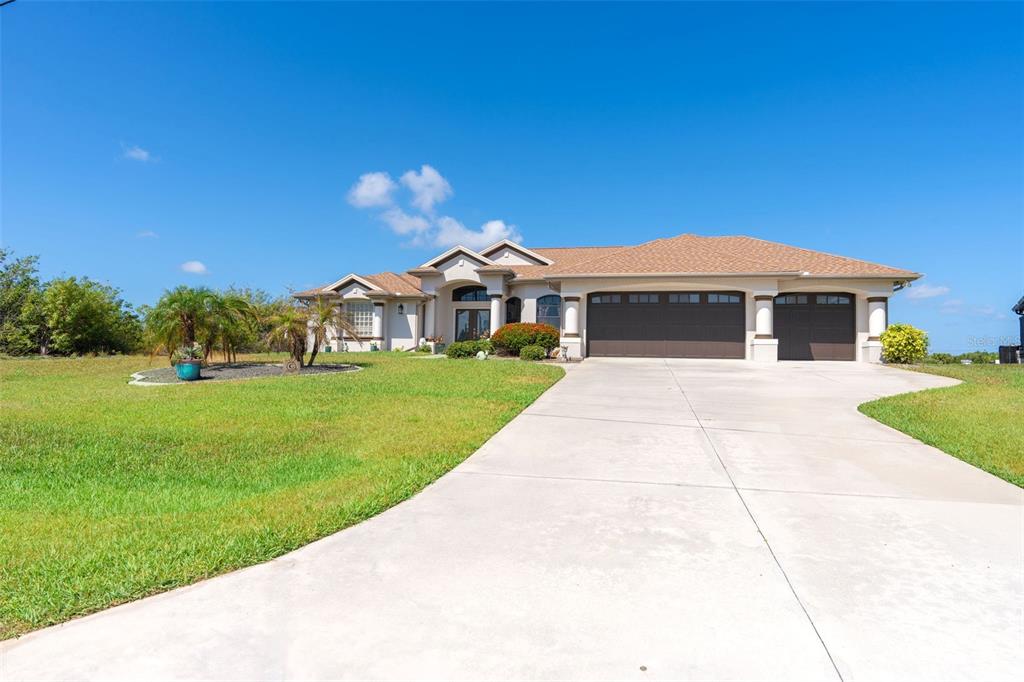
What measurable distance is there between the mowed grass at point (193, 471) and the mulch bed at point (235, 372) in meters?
2.20

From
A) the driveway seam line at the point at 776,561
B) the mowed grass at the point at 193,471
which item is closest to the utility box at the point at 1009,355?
the mowed grass at the point at 193,471

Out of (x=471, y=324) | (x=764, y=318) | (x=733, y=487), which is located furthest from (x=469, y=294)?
(x=733, y=487)

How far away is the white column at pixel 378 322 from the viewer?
95.6ft

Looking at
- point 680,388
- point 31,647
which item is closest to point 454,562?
point 31,647

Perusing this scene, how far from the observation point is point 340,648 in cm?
264

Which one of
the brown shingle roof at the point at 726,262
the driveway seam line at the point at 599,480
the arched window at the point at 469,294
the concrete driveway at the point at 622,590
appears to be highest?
the brown shingle roof at the point at 726,262

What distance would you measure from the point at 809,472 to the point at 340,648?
17.1 feet

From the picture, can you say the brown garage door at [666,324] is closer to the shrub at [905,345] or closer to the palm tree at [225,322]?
the shrub at [905,345]

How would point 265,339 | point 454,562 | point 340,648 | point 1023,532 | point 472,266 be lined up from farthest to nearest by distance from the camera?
point 472,266 → point 265,339 → point 1023,532 → point 454,562 → point 340,648

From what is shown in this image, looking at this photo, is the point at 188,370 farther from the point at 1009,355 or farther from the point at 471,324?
the point at 1009,355

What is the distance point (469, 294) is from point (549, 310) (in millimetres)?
5282

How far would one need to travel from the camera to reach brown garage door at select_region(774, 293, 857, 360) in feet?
75.3

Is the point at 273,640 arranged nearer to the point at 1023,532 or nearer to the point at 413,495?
the point at 413,495

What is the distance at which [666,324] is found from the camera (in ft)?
76.0
